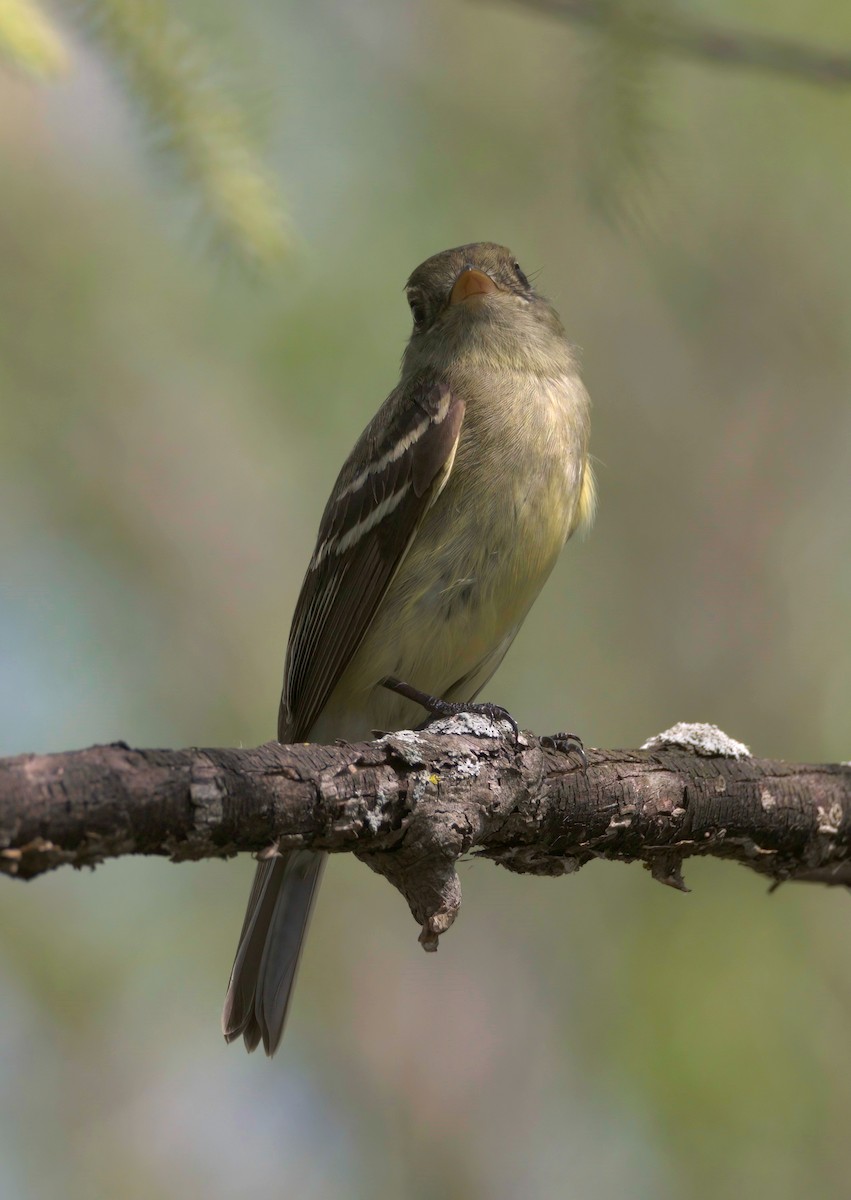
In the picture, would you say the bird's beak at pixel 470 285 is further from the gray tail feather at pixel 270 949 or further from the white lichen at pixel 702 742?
the gray tail feather at pixel 270 949

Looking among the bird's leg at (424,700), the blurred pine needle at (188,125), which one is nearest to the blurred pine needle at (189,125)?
the blurred pine needle at (188,125)

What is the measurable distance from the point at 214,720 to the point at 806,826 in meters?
3.80

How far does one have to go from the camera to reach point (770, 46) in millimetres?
2900

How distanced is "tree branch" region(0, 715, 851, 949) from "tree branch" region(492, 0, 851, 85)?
1716 mm

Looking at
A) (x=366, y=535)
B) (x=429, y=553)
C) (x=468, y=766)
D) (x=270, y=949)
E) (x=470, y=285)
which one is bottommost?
(x=270, y=949)

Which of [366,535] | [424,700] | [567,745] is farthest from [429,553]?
[567,745]

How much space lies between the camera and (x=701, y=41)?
2.86 metres

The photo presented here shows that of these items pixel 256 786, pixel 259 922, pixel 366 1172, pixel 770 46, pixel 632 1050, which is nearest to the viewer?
pixel 256 786

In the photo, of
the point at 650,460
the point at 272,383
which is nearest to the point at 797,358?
the point at 650,460

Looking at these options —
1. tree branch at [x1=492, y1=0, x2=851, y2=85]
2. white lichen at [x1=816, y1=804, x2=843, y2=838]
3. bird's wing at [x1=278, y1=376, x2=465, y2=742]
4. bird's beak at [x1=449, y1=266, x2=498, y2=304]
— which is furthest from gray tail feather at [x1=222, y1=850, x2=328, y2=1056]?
tree branch at [x1=492, y1=0, x2=851, y2=85]

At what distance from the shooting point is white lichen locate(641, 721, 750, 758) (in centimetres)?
389

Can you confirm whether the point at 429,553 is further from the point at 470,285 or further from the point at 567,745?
the point at 470,285

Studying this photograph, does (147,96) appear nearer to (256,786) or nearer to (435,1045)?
(256,786)

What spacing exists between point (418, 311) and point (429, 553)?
1579 millimetres
